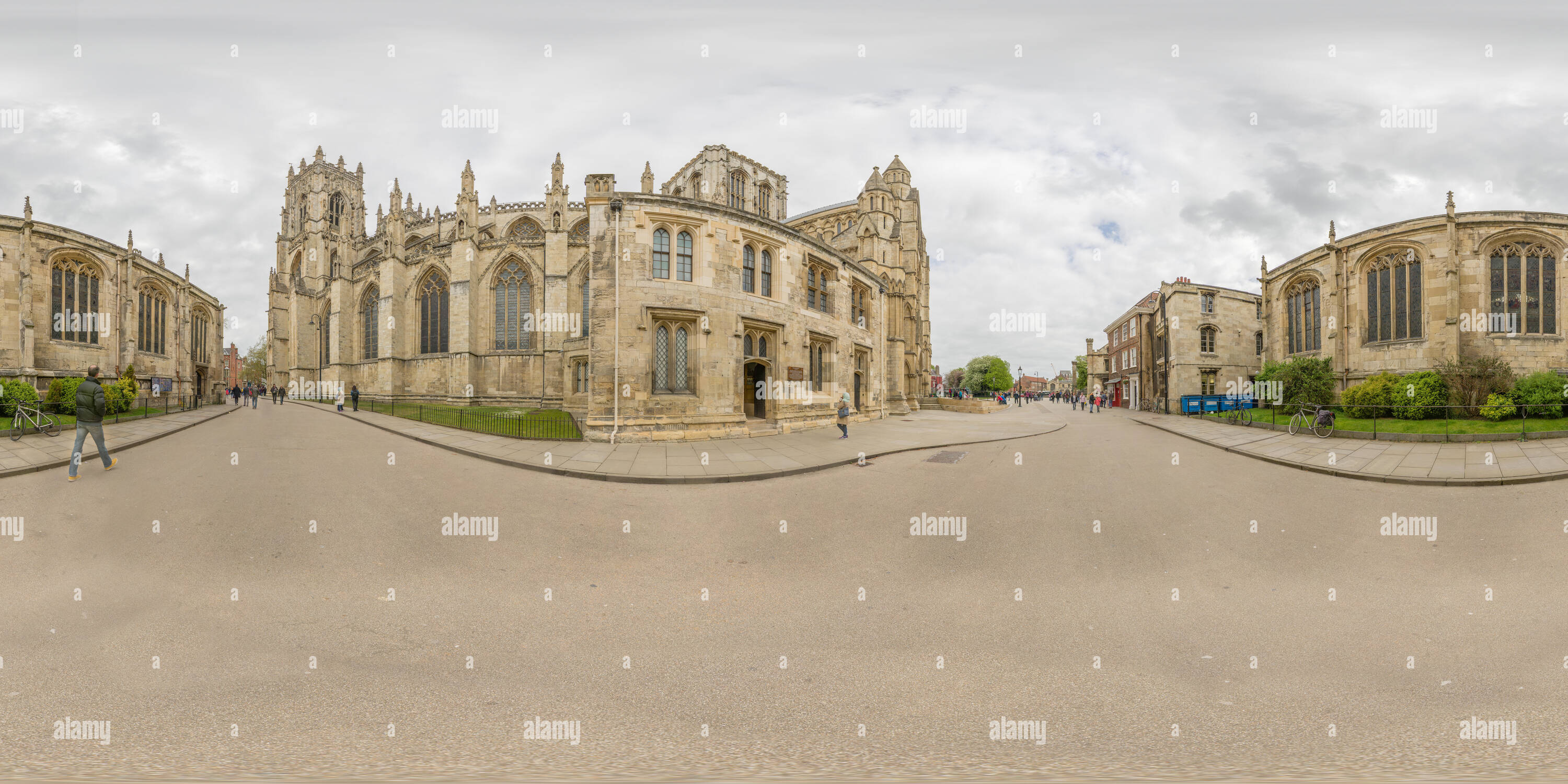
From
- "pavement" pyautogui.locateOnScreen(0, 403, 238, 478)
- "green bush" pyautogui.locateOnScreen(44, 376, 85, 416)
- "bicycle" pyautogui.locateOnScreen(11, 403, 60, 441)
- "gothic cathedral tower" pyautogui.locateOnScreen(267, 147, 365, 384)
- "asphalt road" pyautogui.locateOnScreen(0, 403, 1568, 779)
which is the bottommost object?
"asphalt road" pyautogui.locateOnScreen(0, 403, 1568, 779)

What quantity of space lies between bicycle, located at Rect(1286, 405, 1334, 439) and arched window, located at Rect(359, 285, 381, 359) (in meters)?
52.1

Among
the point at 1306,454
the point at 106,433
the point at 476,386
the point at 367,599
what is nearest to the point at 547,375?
the point at 476,386

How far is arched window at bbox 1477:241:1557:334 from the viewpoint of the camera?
22.5 meters

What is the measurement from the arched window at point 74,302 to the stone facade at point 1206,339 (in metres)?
61.3

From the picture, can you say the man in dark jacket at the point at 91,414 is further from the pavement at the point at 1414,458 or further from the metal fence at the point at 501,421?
the pavement at the point at 1414,458

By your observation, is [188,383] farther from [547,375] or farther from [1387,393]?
[1387,393]

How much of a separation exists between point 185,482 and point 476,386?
30156mm

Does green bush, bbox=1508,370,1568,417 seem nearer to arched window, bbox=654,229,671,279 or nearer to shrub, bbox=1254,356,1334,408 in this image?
shrub, bbox=1254,356,1334,408

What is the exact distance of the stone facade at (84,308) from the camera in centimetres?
2698

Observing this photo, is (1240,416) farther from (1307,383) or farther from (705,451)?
(705,451)

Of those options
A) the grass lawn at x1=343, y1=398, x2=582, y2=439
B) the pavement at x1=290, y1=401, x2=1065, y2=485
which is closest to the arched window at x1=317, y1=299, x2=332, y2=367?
the grass lawn at x1=343, y1=398, x2=582, y2=439

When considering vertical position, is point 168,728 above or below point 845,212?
below

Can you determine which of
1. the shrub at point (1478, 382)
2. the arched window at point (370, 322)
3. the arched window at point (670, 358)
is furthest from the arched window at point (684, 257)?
the arched window at point (370, 322)

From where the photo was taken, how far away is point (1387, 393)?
19.5m
